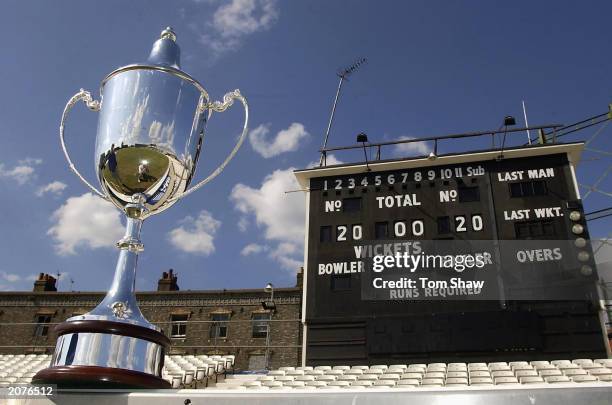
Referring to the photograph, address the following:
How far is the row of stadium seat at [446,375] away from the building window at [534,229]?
2.55 meters

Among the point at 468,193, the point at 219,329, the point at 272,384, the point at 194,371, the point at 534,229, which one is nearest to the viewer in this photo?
the point at 272,384

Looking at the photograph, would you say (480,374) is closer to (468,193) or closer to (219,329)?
(468,193)

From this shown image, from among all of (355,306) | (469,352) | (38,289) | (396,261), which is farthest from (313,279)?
(38,289)

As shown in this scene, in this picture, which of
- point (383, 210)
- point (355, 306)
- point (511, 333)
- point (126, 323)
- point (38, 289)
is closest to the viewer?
point (126, 323)

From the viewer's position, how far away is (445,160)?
38.5ft

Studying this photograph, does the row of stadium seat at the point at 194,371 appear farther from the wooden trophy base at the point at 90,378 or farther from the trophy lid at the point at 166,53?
the trophy lid at the point at 166,53

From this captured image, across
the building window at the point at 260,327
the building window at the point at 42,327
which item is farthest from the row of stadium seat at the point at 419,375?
the building window at the point at 42,327

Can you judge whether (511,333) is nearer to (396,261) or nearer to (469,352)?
(469,352)

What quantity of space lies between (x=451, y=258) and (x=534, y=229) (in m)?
1.87

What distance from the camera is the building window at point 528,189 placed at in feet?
36.2

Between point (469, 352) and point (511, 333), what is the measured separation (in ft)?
2.87

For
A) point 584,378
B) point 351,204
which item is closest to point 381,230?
point 351,204

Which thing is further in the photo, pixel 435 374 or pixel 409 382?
pixel 435 374

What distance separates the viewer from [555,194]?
10891 mm
